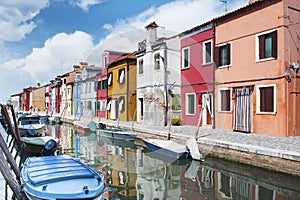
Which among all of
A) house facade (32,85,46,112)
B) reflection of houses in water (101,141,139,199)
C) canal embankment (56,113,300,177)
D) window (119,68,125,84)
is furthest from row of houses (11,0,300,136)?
house facade (32,85,46,112)

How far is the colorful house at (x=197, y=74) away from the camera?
17.2 meters

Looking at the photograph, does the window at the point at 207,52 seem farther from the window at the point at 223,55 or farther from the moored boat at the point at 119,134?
the moored boat at the point at 119,134

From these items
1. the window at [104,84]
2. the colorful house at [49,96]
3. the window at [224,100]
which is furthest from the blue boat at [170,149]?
the colorful house at [49,96]

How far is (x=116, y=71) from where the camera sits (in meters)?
28.9

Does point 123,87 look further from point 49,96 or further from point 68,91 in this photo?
point 49,96

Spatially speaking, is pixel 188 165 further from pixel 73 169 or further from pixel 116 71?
pixel 116 71

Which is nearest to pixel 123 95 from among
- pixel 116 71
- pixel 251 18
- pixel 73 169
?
pixel 116 71

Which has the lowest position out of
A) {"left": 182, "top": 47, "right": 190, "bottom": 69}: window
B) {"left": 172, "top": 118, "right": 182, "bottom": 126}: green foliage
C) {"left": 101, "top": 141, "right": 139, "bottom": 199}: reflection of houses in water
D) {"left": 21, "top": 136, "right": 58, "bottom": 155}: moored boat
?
{"left": 101, "top": 141, "right": 139, "bottom": 199}: reflection of houses in water

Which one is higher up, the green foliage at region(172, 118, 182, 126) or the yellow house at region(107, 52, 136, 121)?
the yellow house at region(107, 52, 136, 121)

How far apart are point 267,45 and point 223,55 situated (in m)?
3.03

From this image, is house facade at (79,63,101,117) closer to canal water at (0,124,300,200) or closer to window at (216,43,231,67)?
window at (216,43,231,67)

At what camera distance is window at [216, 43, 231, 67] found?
15.8 meters

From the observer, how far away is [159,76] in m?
21.2

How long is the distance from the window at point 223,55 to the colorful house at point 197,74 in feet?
1.78
